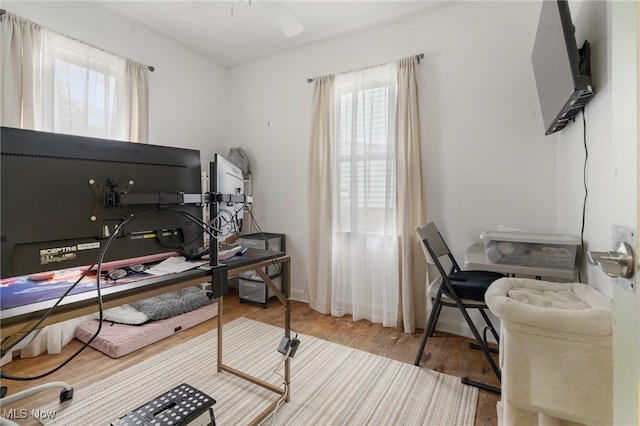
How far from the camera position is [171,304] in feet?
8.57

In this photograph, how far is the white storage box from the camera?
1.56m

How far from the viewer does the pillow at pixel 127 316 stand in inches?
93.9

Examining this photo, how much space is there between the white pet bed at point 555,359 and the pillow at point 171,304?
207cm

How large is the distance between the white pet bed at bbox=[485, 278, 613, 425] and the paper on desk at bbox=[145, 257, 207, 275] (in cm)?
120

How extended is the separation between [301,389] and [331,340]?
0.68 m

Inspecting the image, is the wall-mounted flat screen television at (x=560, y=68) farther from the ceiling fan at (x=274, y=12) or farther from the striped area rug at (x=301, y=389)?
the striped area rug at (x=301, y=389)

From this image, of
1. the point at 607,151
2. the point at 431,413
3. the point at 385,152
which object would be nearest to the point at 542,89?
the point at 607,151

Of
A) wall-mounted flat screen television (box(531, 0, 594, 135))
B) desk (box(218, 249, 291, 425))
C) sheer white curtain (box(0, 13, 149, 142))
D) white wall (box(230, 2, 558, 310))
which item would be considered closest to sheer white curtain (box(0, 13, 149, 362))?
sheer white curtain (box(0, 13, 149, 142))

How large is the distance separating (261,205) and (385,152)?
164 centimetres

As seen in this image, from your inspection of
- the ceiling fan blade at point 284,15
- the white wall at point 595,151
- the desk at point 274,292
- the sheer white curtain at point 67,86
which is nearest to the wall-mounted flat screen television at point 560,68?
the white wall at point 595,151

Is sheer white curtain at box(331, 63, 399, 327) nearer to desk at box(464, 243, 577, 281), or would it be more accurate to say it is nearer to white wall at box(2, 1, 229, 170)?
desk at box(464, 243, 577, 281)

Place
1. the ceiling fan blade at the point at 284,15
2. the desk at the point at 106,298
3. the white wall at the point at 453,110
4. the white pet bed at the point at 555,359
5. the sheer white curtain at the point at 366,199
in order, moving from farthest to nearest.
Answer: the sheer white curtain at the point at 366,199
the white wall at the point at 453,110
the ceiling fan blade at the point at 284,15
the white pet bed at the point at 555,359
the desk at the point at 106,298

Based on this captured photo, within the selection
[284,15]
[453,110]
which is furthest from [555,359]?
[284,15]

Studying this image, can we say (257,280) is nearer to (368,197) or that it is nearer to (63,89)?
(368,197)
